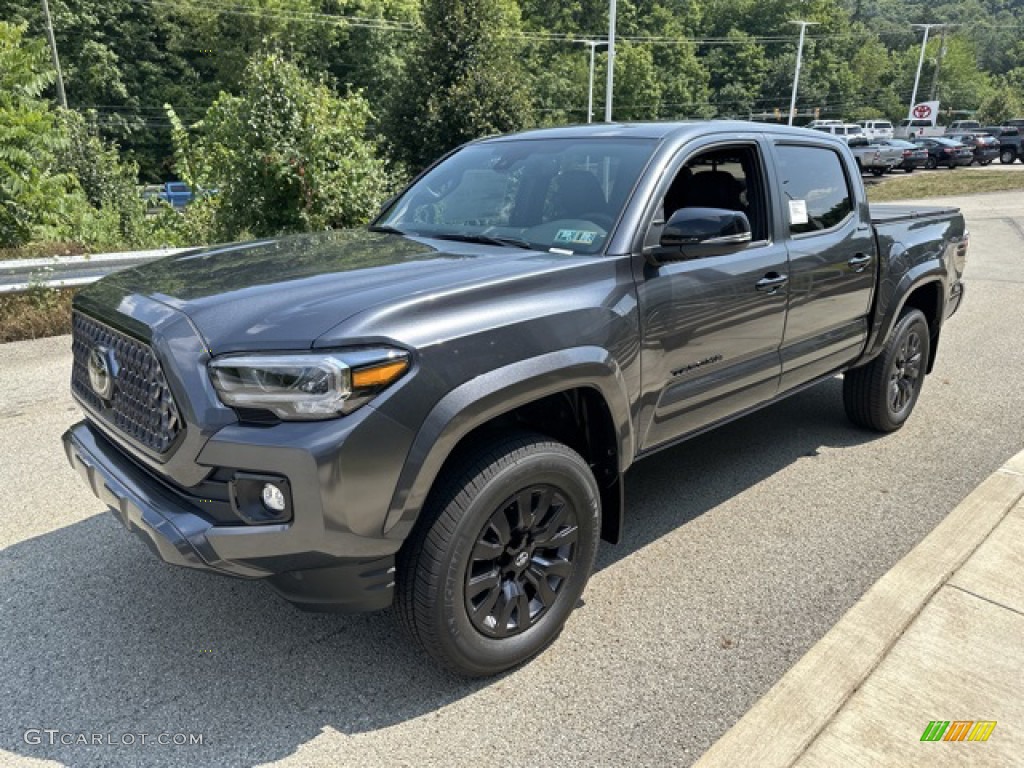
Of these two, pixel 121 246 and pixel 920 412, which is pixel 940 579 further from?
pixel 121 246

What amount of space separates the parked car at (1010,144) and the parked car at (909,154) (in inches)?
443

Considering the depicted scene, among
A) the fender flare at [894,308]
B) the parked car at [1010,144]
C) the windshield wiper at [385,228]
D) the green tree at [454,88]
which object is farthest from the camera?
the parked car at [1010,144]

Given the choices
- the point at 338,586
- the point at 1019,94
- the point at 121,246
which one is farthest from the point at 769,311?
the point at 1019,94

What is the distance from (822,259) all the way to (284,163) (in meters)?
7.03

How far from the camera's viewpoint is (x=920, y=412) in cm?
559

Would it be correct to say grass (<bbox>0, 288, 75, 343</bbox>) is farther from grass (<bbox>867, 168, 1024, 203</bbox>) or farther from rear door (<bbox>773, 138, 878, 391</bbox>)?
grass (<bbox>867, 168, 1024, 203</bbox>)

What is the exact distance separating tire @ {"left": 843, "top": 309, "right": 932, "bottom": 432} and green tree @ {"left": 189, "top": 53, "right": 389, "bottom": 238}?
21.5ft

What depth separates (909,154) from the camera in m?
34.7

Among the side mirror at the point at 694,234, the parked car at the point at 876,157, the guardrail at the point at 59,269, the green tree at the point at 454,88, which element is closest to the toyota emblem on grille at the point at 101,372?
the side mirror at the point at 694,234

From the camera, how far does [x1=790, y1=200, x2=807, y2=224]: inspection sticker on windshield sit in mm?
3939

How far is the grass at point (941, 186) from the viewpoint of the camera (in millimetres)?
24328

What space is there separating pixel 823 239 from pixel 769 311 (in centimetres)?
72

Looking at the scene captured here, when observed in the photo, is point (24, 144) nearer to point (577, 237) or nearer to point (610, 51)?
point (577, 237)

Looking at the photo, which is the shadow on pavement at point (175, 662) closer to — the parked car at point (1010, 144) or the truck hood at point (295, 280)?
the truck hood at point (295, 280)
